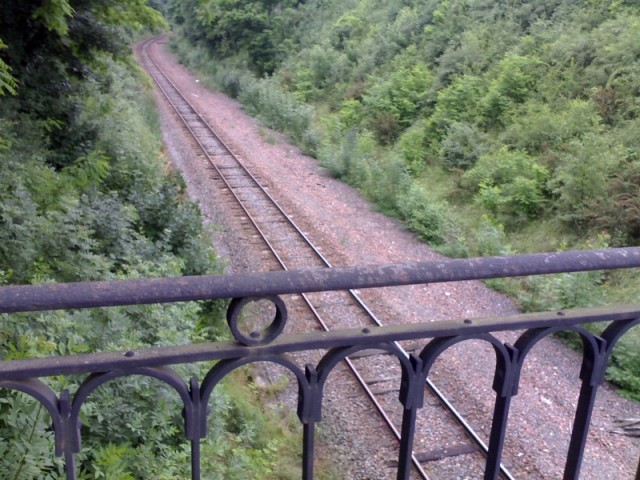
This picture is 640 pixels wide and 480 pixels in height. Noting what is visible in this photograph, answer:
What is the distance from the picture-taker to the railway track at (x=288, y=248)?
809 cm

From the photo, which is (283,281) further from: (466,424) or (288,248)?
(288,248)

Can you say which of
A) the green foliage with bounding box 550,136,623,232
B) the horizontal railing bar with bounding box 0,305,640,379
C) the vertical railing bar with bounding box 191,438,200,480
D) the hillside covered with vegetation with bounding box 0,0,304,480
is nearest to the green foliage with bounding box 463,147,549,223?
the green foliage with bounding box 550,136,623,232

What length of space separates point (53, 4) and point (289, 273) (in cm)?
844

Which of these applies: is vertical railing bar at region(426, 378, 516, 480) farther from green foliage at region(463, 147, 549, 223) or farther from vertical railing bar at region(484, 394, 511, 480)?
green foliage at region(463, 147, 549, 223)

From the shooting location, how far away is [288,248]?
1341cm

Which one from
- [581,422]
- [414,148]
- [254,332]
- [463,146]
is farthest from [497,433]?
[414,148]

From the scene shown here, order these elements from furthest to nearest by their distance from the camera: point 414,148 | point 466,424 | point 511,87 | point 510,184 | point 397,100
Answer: point 397,100 → point 414,148 → point 511,87 → point 510,184 → point 466,424

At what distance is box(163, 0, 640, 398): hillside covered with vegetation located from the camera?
12.8 meters

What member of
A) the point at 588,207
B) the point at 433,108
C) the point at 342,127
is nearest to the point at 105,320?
the point at 588,207

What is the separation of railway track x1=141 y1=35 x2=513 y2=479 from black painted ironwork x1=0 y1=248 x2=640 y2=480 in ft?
17.2

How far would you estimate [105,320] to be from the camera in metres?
6.76

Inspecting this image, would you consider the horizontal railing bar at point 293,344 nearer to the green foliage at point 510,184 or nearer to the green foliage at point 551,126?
the green foliage at point 510,184

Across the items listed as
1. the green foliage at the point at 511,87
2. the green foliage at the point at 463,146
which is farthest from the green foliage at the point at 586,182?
the green foliage at the point at 511,87

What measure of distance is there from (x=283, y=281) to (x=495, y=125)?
17.4 meters
